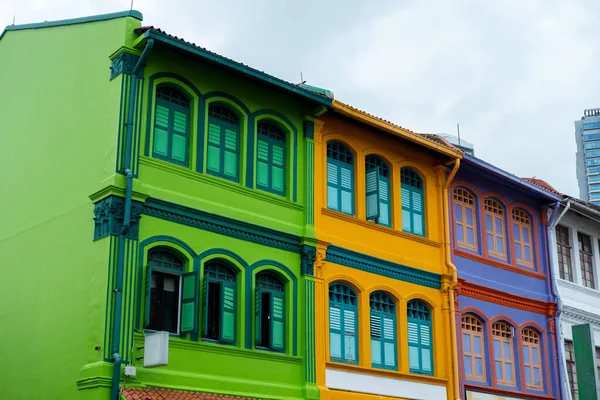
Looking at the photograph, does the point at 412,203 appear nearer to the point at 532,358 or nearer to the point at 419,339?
the point at 419,339

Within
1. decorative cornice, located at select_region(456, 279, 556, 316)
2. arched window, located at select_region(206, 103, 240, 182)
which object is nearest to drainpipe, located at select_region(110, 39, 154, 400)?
arched window, located at select_region(206, 103, 240, 182)

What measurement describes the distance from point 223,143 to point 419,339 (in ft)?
19.4

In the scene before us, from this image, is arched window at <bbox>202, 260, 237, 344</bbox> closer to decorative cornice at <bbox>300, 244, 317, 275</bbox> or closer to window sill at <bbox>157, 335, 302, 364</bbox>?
window sill at <bbox>157, 335, 302, 364</bbox>

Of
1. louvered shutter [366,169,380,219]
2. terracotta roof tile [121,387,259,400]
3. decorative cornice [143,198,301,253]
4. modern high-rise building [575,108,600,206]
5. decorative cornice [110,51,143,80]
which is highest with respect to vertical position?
modern high-rise building [575,108,600,206]

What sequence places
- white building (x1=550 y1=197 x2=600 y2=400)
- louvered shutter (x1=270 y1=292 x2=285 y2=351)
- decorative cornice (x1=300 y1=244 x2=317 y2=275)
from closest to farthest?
louvered shutter (x1=270 y1=292 x2=285 y2=351) → decorative cornice (x1=300 y1=244 x2=317 y2=275) → white building (x1=550 y1=197 x2=600 y2=400)

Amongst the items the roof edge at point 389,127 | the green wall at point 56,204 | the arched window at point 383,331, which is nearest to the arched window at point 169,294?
the green wall at point 56,204

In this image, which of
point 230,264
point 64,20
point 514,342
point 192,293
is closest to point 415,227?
point 514,342

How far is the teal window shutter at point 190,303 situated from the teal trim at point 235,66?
3.70 meters

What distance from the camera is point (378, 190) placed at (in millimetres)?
19625

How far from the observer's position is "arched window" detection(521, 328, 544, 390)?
22.2 meters

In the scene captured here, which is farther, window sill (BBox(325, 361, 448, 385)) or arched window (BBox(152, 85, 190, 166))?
window sill (BBox(325, 361, 448, 385))

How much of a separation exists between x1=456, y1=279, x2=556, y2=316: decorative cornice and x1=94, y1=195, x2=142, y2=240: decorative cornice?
8.24 m

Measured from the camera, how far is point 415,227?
2055cm

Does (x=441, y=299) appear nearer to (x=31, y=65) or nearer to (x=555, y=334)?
(x=555, y=334)
